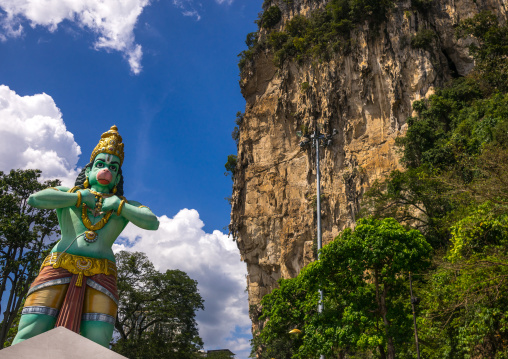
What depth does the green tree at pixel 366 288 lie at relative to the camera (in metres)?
10.3

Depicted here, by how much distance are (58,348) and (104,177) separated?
16.3 ft

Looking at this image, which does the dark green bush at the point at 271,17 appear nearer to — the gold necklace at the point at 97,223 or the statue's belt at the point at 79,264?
the gold necklace at the point at 97,223

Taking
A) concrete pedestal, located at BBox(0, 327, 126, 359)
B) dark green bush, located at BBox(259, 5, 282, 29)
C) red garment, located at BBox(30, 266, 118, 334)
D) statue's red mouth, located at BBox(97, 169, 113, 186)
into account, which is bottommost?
concrete pedestal, located at BBox(0, 327, 126, 359)

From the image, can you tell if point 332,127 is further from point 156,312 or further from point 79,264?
point 79,264

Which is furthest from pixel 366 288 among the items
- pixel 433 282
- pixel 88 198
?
pixel 88 198

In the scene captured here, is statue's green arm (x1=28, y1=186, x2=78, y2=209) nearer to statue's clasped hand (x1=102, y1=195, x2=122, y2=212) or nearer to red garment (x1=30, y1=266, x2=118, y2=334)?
statue's clasped hand (x1=102, y1=195, x2=122, y2=212)

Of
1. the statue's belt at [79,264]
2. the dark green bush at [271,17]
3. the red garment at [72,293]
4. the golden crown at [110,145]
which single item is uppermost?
the dark green bush at [271,17]

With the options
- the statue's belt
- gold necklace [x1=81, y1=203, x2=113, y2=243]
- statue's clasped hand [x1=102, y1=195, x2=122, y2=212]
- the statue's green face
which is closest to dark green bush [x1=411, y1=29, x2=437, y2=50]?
the statue's green face

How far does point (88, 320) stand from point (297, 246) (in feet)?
72.9

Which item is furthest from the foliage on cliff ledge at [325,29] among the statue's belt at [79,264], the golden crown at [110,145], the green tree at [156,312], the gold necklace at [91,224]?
the statue's belt at [79,264]

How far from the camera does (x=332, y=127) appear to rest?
2781cm

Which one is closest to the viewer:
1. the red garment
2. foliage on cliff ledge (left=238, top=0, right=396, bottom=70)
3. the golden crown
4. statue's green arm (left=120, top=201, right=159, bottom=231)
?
the red garment

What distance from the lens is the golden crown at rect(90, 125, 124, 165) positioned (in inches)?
296

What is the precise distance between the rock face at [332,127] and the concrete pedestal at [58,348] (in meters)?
23.3
